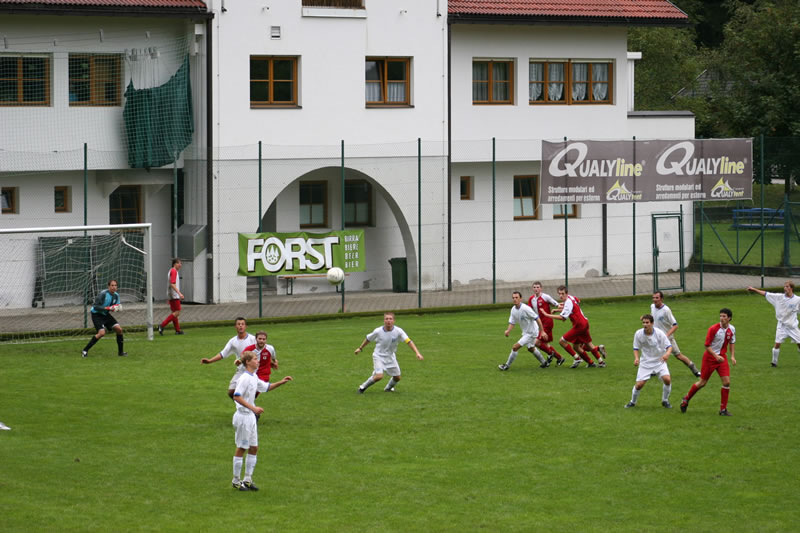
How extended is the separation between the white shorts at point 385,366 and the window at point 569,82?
19.4 metres

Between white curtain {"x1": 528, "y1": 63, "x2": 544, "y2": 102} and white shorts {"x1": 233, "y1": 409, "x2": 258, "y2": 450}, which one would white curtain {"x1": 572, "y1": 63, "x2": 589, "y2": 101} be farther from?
white shorts {"x1": 233, "y1": 409, "x2": 258, "y2": 450}

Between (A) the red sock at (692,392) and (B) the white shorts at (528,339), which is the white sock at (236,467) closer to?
(A) the red sock at (692,392)

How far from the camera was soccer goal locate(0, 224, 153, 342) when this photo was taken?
32094mm

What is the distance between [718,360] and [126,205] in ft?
66.7

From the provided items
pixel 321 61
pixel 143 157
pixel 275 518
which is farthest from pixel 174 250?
pixel 275 518

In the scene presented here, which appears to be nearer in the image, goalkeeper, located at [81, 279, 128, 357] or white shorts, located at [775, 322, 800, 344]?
white shorts, located at [775, 322, 800, 344]

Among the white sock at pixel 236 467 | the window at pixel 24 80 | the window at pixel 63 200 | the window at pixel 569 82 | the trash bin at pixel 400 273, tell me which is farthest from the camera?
the window at pixel 569 82

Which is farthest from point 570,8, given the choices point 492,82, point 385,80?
point 385,80

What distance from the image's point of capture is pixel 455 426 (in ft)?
65.9

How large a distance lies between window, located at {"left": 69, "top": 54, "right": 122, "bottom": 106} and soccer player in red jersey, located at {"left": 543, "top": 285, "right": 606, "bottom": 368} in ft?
50.3

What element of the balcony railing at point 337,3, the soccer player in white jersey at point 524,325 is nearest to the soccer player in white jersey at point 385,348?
the soccer player in white jersey at point 524,325

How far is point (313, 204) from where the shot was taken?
3797cm

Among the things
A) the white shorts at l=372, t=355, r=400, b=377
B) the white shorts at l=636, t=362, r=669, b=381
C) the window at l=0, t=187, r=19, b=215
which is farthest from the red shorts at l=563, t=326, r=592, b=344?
the window at l=0, t=187, r=19, b=215

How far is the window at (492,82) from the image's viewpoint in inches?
1548
